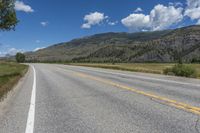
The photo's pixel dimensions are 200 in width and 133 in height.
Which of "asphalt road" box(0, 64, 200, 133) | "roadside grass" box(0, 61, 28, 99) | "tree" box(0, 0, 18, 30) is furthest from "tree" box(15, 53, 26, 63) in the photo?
"asphalt road" box(0, 64, 200, 133)

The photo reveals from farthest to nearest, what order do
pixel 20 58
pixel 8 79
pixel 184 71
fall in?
pixel 20 58
pixel 184 71
pixel 8 79

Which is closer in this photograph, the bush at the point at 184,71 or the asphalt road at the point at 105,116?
the asphalt road at the point at 105,116

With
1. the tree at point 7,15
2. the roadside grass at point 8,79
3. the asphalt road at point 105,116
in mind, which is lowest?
the roadside grass at point 8,79

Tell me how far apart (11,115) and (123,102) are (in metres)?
3.47

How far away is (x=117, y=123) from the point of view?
6.29 meters

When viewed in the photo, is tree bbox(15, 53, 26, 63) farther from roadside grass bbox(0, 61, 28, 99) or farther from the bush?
the bush

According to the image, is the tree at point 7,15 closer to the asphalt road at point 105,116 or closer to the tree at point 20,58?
the asphalt road at point 105,116

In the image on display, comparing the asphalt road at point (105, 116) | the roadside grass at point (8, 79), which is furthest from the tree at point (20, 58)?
the asphalt road at point (105, 116)

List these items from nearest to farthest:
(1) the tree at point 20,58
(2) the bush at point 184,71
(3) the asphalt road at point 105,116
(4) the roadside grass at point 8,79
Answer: (3) the asphalt road at point 105,116
(4) the roadside grass at point 8,79
(2) the bush at point 184,71
(1) the tree at point 20,58

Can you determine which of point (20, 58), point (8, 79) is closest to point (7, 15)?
point (8, 79)

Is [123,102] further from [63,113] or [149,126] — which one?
[149,126]

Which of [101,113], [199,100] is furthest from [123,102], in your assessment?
[199,100]

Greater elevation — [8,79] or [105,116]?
[105,116]

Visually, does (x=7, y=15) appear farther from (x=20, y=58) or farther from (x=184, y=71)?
(x=20, y=58)
